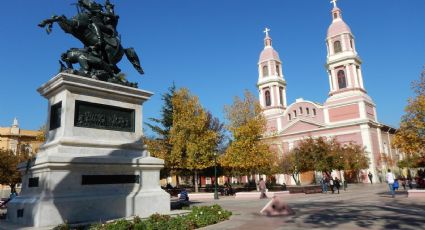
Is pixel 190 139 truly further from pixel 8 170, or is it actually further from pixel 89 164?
pixel 89 164

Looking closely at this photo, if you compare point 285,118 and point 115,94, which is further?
point 285,118

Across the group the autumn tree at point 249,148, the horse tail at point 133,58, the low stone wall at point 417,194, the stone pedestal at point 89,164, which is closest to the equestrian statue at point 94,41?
the horse tail at point 133,58

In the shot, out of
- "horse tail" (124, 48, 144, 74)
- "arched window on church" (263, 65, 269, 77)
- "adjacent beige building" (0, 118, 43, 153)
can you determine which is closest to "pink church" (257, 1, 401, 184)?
"arched window on church" (263, 65, 269, 77)

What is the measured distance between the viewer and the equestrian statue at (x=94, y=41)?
1117 cm

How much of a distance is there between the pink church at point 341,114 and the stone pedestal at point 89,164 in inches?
1621

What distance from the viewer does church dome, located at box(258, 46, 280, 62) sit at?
65812 millimetres

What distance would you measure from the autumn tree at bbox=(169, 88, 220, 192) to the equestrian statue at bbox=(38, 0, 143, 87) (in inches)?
807

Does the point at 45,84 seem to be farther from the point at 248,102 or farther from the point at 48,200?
the point at 248,102

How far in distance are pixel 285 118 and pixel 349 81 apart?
12.3 m

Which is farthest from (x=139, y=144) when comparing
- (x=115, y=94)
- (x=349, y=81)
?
(x=349, y=81)

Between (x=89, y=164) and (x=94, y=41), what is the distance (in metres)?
4.34

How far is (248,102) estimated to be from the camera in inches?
1534

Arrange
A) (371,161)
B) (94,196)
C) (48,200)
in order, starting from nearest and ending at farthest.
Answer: (48,200)
(94,196)
(371,161)

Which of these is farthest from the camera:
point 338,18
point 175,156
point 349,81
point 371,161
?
point 338,18
